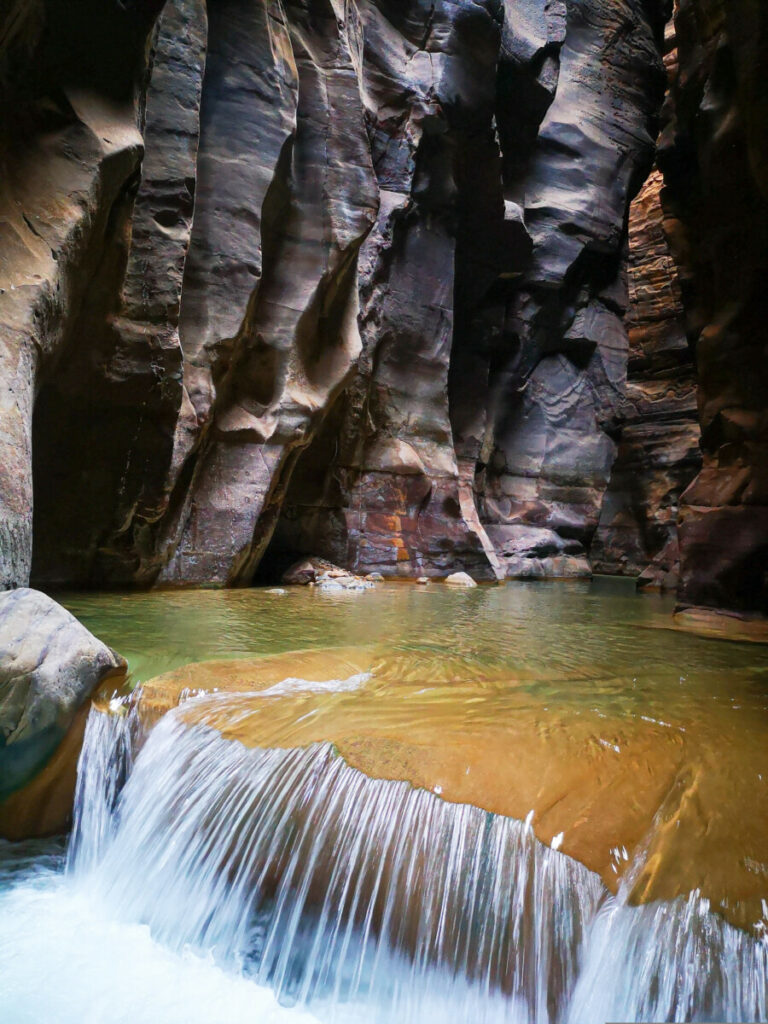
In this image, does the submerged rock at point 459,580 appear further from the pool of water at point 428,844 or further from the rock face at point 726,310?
the pool of water at point 428,844

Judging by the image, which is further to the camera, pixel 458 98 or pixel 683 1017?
pixel 458 98

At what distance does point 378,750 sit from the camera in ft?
7.83

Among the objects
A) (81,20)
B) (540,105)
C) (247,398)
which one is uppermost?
(540,105)

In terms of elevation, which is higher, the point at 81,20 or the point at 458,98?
the point at 458,98

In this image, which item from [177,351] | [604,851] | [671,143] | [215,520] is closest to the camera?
[604,851]

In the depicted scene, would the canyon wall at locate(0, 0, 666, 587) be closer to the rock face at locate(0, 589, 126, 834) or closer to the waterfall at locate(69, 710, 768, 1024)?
the rock face at locate(0, 589, 126, 834)

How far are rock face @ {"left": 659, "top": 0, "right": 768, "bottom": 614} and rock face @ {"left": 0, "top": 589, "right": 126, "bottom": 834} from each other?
656 centimetres

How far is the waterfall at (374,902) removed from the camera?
5.21 feet

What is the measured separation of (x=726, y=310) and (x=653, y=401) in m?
15.0

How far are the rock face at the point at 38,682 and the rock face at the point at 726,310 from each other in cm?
656

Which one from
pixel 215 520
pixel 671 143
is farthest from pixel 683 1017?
pixel 671 143

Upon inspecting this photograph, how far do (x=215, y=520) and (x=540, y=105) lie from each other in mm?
14465

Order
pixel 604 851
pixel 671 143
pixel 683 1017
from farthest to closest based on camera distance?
pixel 671 143 → pixel 604 851 → pixel 683 1017

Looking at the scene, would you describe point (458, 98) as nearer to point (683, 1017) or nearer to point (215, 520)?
point (215, 520)
